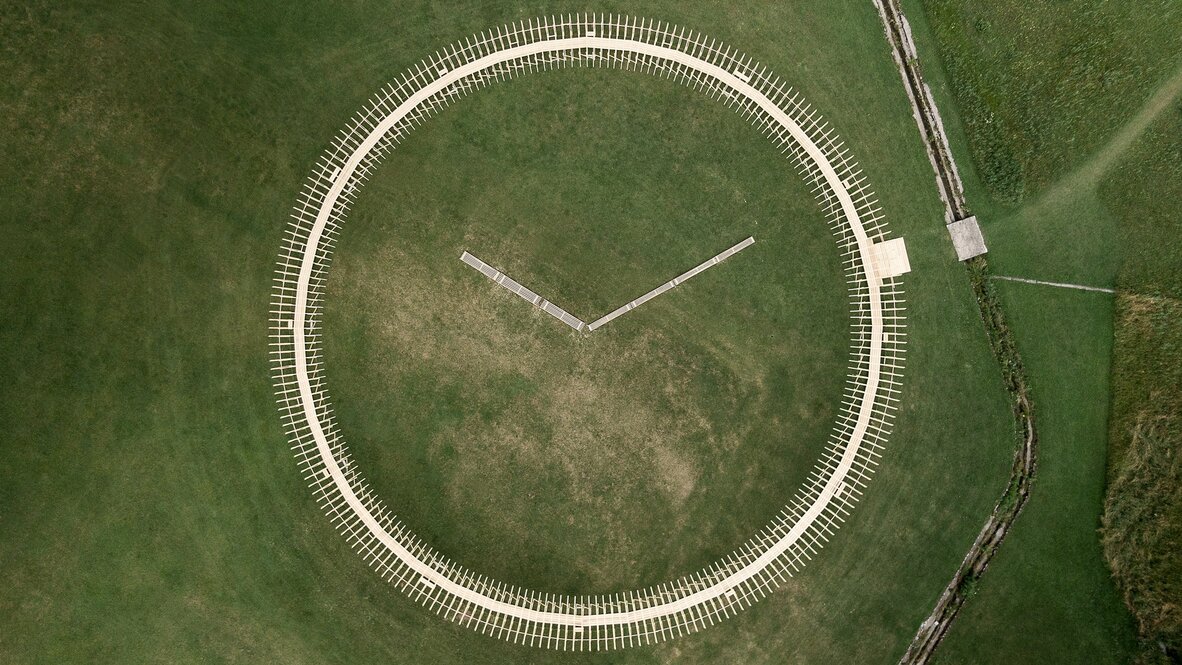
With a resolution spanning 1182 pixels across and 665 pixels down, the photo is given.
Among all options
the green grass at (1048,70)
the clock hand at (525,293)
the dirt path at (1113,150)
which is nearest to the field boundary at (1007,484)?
the green grass at (1048,70)

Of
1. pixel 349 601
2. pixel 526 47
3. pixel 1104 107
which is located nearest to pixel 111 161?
pixel 526 47

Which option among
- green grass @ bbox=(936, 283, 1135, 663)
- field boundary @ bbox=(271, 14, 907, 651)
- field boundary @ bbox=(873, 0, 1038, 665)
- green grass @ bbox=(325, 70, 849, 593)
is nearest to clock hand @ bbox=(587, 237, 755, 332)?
green grass @ bbox=(325, 70, 849, 593)

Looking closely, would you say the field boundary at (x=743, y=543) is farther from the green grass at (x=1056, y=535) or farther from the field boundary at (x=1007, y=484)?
the green grass at (x=1056, y=535)

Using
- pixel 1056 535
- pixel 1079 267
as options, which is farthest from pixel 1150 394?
pixel 1056 535

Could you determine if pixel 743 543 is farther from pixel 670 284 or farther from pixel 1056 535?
pixel 1056 535

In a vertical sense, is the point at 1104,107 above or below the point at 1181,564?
above

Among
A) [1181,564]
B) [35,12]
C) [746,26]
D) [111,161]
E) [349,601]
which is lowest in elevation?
[1181,564]

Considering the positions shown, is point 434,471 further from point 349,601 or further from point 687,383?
point 687,383

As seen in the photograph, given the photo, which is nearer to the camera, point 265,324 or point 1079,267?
point 265,324

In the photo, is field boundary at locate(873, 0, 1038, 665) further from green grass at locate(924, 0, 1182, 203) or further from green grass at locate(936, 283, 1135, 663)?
green grass at locate(924, 0, 1182, 203)
